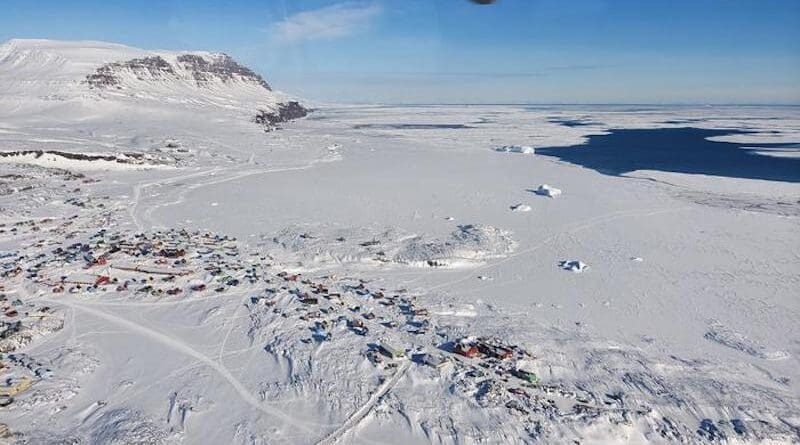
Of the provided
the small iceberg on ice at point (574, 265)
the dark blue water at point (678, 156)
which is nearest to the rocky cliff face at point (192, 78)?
the dark blue water at point (678, 156)

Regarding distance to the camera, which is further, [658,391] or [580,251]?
[580,251]

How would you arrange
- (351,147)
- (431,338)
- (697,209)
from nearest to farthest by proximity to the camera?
1. (431,338)
2. (697,209)
3. (351,147)

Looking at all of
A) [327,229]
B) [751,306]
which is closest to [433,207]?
[327,229]

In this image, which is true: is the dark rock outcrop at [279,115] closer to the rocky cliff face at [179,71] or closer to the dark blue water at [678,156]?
the rocky cliff face at [179,71]

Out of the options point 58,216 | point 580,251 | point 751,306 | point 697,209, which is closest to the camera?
point 751,306

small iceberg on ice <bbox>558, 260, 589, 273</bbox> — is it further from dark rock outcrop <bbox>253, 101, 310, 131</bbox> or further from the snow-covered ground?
dark rock outcrop <bbox>253, 101, 310, 131</bbox>

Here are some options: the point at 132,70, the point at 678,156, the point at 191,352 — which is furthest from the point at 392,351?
the point at 132,70

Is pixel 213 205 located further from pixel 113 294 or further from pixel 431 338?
pixel 431 338
